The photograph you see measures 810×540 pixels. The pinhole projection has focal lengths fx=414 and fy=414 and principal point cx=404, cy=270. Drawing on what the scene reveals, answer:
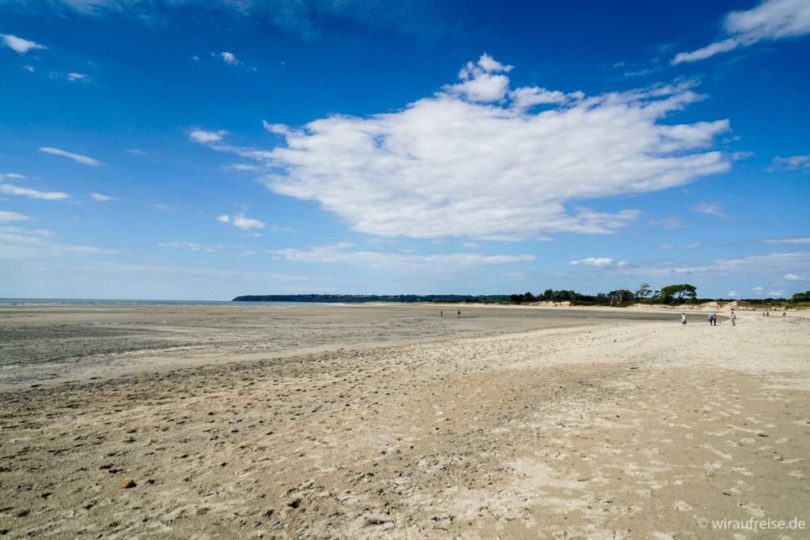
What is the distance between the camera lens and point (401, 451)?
24.7 feet

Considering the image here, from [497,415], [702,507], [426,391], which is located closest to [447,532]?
[702,507]

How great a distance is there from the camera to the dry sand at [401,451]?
5.21 metres

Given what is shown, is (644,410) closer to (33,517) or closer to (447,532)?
(447,532)

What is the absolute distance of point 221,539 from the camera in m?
4.83

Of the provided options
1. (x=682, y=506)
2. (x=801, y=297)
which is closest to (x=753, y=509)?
(x=682, y=506)

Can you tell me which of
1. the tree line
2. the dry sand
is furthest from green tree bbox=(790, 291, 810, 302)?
the dry sand

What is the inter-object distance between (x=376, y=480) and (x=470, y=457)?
180cm

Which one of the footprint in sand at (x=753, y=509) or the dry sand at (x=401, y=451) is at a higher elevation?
the footprint in sand at (x=753, y=509)

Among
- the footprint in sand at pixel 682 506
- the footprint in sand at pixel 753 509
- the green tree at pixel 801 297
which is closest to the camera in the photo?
the footprint in sand at pixel 753 509

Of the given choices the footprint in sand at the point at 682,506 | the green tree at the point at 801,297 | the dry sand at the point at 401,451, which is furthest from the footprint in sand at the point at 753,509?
the green tree at the point at 801,297

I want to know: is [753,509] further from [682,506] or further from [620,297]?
[620,297]

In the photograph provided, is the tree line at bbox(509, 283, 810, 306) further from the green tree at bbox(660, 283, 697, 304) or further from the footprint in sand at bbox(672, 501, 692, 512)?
the footprint in sand at bbox(672, 501, 692, 512)

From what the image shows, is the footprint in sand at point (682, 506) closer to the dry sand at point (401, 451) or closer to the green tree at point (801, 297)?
the dry sand at point (401, 451)

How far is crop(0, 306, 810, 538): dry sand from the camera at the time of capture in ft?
17.1
